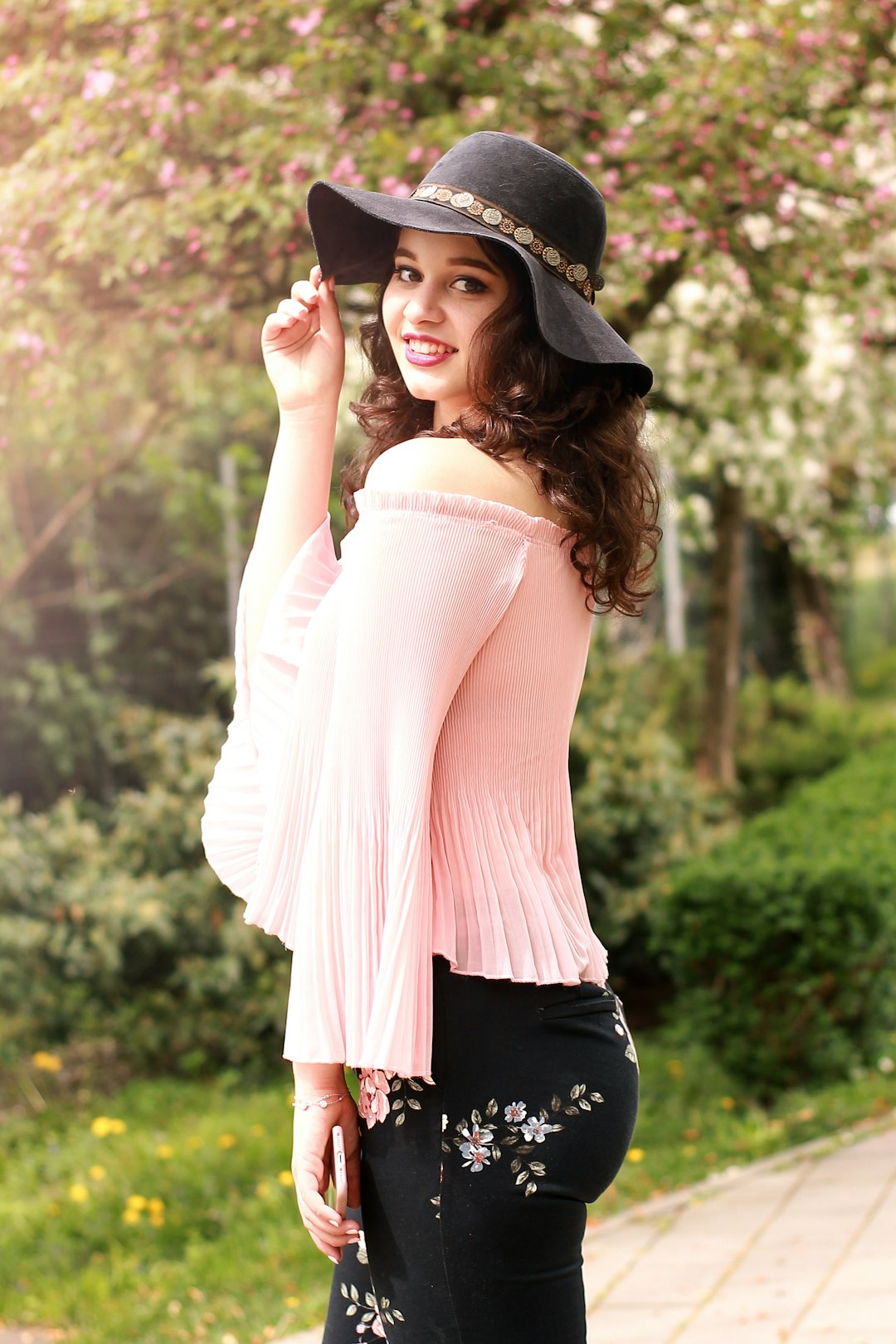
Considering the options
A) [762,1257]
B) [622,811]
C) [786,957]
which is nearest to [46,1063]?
[622,811]

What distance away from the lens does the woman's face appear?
1.60m

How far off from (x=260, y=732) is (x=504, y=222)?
0.65 m

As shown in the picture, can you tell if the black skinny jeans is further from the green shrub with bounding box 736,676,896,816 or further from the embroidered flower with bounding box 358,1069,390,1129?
the green shrub with bounding box 736,676,896,816

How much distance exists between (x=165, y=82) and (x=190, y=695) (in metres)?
3.25

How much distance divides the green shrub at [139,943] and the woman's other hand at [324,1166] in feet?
12.4

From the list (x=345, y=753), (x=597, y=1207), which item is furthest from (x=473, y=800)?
(x=597, y=1207)

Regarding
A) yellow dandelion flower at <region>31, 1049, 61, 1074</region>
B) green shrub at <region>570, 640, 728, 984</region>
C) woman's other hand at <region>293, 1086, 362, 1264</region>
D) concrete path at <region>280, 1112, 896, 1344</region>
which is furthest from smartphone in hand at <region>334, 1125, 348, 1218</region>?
green shrub at <region>570, 640, 728, 984</region>

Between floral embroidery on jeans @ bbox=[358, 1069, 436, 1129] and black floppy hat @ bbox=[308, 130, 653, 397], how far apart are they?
0.79m

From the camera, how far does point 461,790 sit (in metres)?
1.51

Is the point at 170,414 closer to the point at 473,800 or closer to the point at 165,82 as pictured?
the point at 165,82

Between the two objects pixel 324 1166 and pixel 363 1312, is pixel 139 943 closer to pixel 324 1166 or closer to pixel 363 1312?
pixel 363 1312

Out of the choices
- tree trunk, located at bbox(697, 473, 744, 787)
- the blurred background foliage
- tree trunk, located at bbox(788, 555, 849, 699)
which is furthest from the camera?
tree trunk, located at bbox(788, 555, 849, 699)

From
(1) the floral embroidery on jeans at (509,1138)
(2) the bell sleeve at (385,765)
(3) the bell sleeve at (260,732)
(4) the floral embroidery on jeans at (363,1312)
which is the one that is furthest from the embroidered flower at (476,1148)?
(3) the bell sleeve at (260,732)

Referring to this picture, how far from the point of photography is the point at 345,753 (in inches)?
56.2
